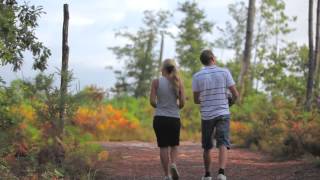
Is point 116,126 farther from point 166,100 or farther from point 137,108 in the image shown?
point 166,100

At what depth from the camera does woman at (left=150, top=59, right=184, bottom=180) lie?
32.1 feet

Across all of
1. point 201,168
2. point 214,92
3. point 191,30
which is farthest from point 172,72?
point 191,30

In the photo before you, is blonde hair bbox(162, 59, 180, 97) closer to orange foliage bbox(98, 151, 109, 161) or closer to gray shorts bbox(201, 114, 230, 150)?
gray shorts bbox(201, 114, 230, 150)

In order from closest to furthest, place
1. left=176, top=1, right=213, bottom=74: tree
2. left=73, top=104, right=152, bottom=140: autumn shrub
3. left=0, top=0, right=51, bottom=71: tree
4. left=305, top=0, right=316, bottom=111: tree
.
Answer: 1. left=0, top=0, right=51, bottom=71: tree
2. left=305, top=0, right=316, bottom=111: tree
3. left=73, top=104, right=152, bottom=140: autumn shrub
4. left=176, top=1, right=213, bottom=74: tree

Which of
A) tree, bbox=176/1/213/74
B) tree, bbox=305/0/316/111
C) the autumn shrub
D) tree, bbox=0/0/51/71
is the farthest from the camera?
A: tree, bbox=176/1/213/74

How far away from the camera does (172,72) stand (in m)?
9.88

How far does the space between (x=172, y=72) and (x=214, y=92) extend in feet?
2.63

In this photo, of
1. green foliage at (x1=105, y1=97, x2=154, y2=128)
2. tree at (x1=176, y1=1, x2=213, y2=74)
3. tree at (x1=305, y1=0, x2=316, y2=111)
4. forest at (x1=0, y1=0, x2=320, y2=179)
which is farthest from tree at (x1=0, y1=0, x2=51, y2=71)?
tree at (x1=176, y1=1, x2=213, y2=74)

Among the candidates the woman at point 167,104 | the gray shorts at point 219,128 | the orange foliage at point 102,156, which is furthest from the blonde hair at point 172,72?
the orange foliage at point 102,156

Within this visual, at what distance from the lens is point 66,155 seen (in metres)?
11.0

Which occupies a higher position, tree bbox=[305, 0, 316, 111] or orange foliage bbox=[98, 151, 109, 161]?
tree bbox=[305, 0, 316, 111]

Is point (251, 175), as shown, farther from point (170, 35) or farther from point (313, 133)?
point (170, 35)

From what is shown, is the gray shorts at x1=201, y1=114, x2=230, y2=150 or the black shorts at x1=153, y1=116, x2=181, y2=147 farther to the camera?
the black shorts at x1=153, y1=116, x2=181, y2=147

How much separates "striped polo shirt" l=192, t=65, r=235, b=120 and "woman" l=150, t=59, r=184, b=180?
0.51m
